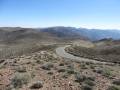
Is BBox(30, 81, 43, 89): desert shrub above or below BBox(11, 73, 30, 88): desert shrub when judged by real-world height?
below

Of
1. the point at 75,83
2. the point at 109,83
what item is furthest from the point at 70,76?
the point at 109,83

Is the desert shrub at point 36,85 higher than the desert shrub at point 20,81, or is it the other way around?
the desert shrub at point 20,81

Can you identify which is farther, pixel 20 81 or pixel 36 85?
pixel 20 81

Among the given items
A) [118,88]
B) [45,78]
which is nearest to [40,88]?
[45,78]

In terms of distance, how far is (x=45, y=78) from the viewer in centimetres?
1414

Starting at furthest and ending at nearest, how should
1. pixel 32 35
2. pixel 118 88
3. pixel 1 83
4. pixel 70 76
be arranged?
pixel 32 35, pixel 70 76, pixel 1 83, pixel 118 88

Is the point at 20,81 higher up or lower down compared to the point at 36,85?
higher up

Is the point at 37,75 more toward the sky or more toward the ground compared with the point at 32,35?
more toward the sky

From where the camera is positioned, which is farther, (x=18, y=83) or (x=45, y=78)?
(x=45, y=78)

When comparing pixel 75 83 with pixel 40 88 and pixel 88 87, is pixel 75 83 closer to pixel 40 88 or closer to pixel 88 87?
pixel 88 87

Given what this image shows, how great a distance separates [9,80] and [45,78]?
2.43 meters

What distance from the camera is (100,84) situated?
13055 mm

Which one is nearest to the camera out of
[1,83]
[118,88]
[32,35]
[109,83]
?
[118,88]

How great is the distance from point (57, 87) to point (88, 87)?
5.92ft
